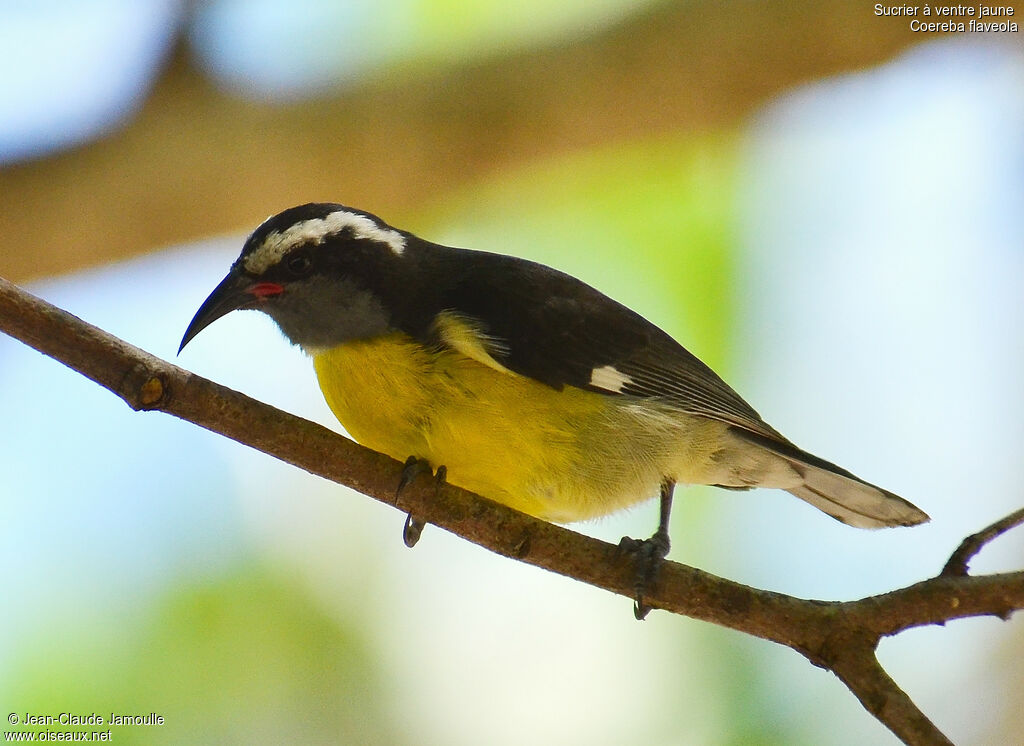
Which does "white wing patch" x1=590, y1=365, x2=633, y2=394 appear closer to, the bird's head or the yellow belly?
the yellow belly

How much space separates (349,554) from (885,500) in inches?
132

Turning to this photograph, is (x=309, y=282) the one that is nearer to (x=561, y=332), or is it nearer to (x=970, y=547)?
(x=561, y=332)

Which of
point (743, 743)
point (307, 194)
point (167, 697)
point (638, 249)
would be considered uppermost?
point (638, 249)

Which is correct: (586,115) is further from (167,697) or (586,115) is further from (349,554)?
(167,697)

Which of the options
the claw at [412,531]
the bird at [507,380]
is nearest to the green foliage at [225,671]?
the claw at [412,531]

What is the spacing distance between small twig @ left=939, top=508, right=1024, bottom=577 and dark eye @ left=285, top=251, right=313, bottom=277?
8.06 ft

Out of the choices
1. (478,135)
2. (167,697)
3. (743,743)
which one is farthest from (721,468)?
(167,697)

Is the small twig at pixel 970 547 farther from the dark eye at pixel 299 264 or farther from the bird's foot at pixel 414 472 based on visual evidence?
A: the dark eye at pixel 299 264

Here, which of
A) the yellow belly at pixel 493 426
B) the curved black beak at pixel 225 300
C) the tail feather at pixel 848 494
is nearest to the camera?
the yellow belly at pixel 493 426

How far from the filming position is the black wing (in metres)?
3.87

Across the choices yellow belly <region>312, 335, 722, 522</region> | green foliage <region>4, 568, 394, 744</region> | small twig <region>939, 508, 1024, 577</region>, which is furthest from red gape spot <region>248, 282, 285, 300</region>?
small twig <region>939, 508, 1024, 577</region>

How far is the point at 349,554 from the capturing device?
644 cm

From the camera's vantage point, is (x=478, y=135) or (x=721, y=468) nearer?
(x=721, y=468)

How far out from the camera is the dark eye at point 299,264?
4.00 m
